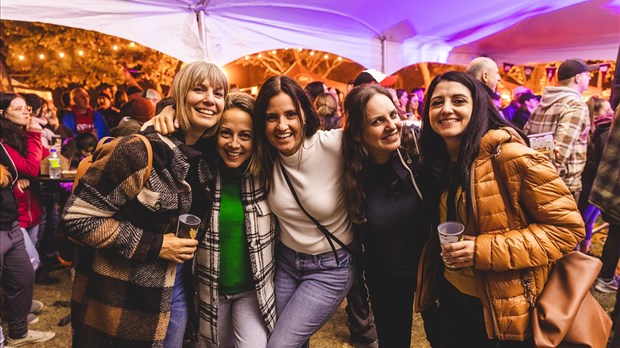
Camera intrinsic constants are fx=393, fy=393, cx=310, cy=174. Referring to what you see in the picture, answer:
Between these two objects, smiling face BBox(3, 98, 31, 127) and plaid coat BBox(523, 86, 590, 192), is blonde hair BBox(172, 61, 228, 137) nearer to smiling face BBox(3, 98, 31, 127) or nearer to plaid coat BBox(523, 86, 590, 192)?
smiling face BBox(3, 98, 31, 127)

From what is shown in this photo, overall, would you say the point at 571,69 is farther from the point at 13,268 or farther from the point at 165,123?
Result: the point at 13,268

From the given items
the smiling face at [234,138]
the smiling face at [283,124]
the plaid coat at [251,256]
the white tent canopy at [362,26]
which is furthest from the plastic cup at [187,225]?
the white tent canopy at [362,26]

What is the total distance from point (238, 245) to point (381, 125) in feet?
3.56

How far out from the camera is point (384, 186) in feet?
7.70

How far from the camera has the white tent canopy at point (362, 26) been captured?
441cm

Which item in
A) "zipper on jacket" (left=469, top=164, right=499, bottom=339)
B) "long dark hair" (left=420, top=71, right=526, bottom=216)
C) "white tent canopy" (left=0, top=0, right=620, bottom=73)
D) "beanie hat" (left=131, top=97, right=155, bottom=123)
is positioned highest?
"white tent canopy" (left=0, top=0, right=620, bottom=73)

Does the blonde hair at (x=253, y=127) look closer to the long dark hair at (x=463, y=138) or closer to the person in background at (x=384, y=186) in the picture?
the person in background at (x=384, y=186)

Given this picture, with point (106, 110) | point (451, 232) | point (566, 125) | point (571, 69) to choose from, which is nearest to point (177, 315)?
point (451, 232)

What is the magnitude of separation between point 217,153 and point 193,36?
2994mm

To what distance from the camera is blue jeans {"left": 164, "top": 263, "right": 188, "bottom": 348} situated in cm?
223

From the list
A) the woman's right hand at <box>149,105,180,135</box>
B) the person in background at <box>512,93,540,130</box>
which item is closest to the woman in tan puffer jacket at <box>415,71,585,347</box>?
the woman's right hand at <box>149,105,180,135</box>

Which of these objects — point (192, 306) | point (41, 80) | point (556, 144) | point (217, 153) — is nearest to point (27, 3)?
point (217, 153)

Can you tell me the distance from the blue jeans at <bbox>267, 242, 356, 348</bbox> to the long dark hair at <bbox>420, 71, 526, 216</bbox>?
0.75m

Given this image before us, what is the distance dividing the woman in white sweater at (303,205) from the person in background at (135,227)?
1.29 ft
